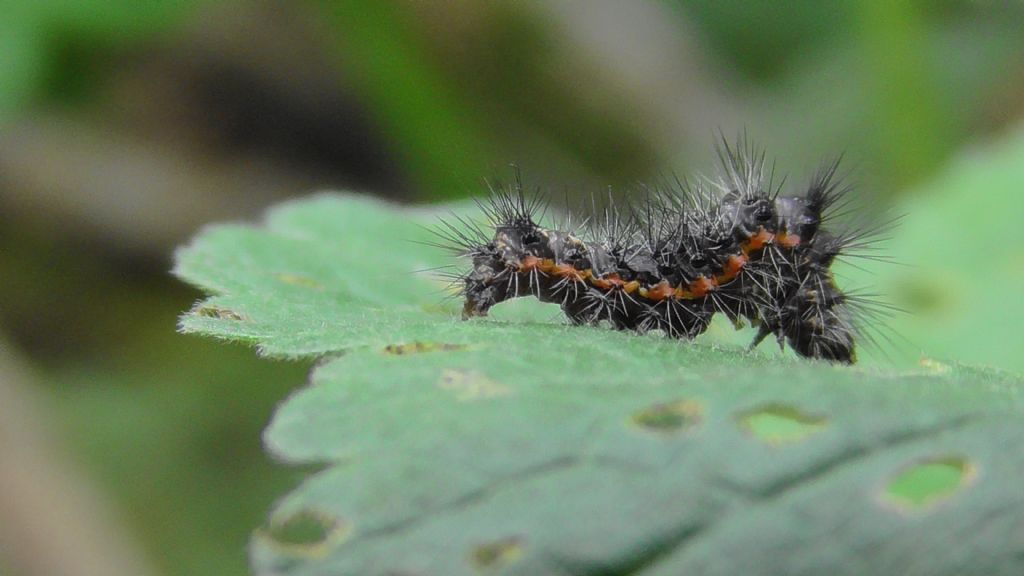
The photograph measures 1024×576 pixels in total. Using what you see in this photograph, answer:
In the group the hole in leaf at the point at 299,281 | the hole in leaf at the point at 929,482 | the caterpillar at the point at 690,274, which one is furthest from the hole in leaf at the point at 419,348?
the hole in leaf at the point at 299,281


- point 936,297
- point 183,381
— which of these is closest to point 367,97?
point 183,381

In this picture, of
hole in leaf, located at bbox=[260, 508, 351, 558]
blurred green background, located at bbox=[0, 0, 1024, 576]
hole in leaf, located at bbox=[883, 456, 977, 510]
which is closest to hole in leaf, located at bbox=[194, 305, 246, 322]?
hole in leaf, located at bbox=[260, 508, 351, 558]

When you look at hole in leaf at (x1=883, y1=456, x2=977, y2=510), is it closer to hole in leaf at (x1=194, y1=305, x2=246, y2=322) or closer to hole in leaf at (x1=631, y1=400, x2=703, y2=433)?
hole in leaf at (x1=631, y1=400, x2=703, y2=433)

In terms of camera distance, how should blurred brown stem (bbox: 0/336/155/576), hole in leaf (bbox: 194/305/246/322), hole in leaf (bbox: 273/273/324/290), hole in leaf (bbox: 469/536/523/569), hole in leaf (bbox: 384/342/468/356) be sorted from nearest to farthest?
hole in leaf (bbox: 469/536/523/569) < hole in leaf (bbox: 384/342/468/356) < hole in leaf (bbox: 194/305/246/322) < hole in leaf (bbox: 273/273/324/290) < blurred brown stem (bbox: 0/336/155/576)

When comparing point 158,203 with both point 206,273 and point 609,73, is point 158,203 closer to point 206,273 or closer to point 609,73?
point 609,73

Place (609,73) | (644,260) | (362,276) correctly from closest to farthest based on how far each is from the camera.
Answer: (644,260), (362,276), (609,73)

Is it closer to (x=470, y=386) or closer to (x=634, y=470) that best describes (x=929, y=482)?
(x=634, y=470)

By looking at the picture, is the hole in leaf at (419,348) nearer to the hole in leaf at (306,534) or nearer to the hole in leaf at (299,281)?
the hole in leaf at (306,534)
